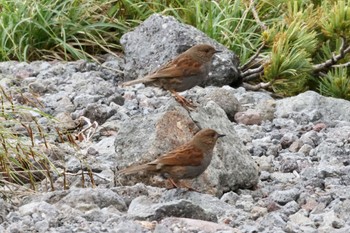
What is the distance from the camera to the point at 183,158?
641 cm

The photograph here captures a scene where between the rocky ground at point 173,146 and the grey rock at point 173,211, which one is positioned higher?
the grey rock at point 173,211

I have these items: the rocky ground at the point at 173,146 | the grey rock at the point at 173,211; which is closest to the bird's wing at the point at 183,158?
the rocky ground at the point at 173,146

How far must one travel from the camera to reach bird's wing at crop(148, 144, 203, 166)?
6391 mm

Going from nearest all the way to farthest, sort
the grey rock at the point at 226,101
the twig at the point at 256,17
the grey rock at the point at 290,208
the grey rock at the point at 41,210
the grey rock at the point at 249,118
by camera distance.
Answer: the grey rock at the point at 41,210 < the grey rock at the point at 290,208 < the grey rock at the point at 249,118 < the grey rock at the point at 226,101 < the twig at the point at 256,17

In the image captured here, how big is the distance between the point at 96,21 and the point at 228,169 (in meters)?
4.67

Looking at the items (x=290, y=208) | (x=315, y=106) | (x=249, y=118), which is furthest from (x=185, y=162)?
(x=315, y=106)

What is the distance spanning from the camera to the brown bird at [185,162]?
639cm

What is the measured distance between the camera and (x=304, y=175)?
7.22 meters

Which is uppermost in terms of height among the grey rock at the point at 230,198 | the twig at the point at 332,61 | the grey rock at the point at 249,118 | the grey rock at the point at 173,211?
the grey rock at the point at 173,211

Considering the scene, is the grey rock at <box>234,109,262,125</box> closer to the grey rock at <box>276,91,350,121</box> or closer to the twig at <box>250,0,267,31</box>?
the grey rock at <box>276,91,350,121</box>

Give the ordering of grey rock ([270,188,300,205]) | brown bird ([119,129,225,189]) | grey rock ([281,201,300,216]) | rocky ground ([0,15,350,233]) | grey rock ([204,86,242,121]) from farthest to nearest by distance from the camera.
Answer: grey rock ([204,86,242,121]) → grey rock ([270,188,300,205]) → brown bird ([119,129,225,189]) → grey rock ([281,201,300,216]) → rocky ground ([0,15,350,233])

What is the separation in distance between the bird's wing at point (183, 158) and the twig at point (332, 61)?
3635mm

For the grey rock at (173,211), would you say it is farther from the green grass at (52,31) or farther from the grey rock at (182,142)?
the green grass at (52,31)

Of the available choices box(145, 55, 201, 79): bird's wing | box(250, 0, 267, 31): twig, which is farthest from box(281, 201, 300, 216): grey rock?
box(250, 0, 267, 31): twig
